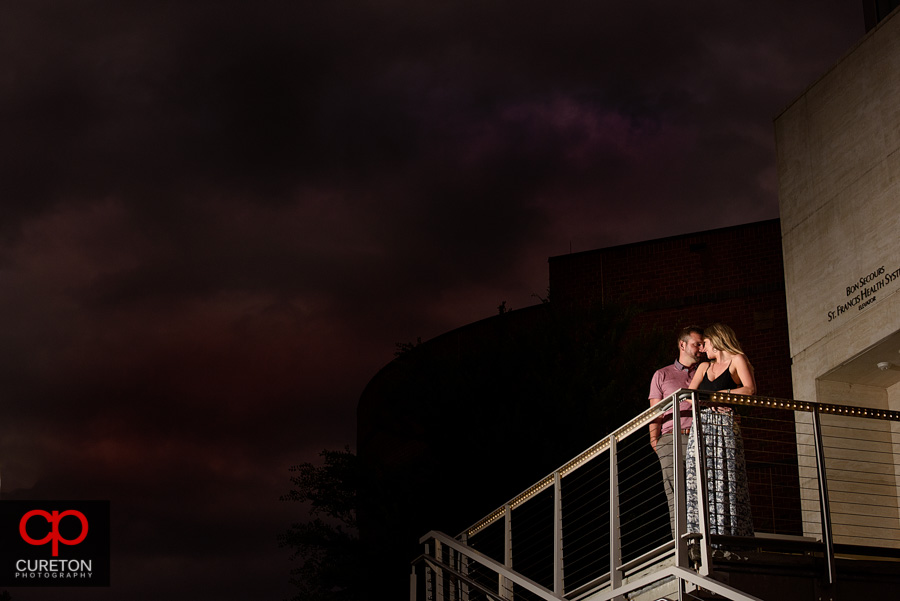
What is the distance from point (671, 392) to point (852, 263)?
3.46 m

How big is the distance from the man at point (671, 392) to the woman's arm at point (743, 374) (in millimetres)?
437

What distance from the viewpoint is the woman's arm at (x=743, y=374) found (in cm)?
859

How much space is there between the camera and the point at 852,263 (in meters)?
11.8

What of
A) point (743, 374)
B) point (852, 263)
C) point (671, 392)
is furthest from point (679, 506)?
point (852, 263)

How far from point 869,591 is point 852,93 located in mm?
6196

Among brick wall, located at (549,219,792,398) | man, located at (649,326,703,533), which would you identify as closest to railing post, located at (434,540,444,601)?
man, located at (649,326,703,533)

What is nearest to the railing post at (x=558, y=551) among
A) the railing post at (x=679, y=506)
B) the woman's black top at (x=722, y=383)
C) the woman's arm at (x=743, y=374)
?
the woman's black top at (x=722, y=383)

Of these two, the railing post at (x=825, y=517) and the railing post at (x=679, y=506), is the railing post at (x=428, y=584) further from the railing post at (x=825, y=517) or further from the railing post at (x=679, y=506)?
the railing post at (x=825, y=517)

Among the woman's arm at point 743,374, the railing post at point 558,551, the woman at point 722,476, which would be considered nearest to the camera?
the woman at point 722,476

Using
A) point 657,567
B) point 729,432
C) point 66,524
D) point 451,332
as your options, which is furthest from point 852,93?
point 66,524

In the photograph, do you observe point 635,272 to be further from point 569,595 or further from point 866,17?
point 569,595

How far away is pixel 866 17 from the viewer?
13555 mm

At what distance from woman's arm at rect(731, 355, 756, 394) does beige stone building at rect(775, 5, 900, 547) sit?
267cm

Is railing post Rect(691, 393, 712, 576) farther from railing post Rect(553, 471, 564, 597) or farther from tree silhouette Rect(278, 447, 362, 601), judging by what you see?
tree silhouette Rect(278, 447, 362, 601)
